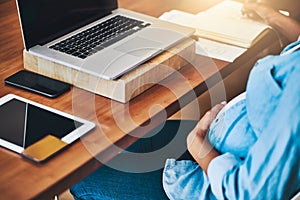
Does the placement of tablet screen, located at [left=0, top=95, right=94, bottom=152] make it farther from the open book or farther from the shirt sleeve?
the open book

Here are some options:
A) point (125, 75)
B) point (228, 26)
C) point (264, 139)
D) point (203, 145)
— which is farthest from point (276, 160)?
point (228, 26)

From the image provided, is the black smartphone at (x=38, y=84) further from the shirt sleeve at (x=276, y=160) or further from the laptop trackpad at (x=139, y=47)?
the shirt sleeve at (x=276, y=160)

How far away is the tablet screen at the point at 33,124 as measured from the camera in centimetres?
114

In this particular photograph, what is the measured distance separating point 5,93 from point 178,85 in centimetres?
40

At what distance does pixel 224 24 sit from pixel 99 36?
0.41 m

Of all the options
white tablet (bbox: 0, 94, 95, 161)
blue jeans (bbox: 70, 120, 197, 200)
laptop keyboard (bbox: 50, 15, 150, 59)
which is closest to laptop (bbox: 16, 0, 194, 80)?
laptop keyboard (bbox: 50, 15, 150, 59)

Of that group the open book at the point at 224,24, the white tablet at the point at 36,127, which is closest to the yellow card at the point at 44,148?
the white tablet at the point at 36,127

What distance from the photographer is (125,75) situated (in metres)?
1.27

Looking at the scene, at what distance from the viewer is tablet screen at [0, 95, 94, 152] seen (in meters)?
1.14

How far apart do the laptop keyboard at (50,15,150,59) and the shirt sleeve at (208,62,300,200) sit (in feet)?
1.63

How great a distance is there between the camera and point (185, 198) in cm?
123

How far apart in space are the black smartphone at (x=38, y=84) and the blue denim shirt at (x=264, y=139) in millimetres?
391

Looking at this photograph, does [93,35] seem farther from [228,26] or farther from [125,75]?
[228,26]

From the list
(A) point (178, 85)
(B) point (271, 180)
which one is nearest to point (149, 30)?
(A) point (178, 85)
